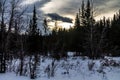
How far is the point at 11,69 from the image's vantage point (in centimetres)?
1759

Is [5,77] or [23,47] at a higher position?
[23,47]

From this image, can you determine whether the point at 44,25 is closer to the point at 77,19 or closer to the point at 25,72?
the point at 77,19

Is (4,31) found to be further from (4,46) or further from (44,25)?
(44,25)

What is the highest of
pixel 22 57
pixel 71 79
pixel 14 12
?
pixel 14 12

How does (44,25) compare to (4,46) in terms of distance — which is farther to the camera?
(44,25)

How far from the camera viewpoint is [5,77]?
567 inches

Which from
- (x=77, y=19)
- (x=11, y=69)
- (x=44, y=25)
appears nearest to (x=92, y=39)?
(x=11, y=69)

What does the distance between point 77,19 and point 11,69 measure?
2623 inches

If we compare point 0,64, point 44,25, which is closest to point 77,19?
point 44,25

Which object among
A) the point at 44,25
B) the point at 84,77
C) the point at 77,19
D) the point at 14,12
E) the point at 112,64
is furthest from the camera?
the point at 77,19

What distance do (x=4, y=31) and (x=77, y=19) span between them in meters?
66.8

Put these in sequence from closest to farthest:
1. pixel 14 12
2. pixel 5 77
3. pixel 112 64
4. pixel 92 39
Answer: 1. pixel 5 77
2. pixel 14 12
3. pixel 112 64
4. pixel 92 39

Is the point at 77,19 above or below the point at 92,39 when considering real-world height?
above

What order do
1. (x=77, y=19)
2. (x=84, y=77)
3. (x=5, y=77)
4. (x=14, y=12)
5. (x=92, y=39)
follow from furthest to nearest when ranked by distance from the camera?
(x=77, y=19) < (x=92, y=39) < (x=14, y=12) < (x=84, y=77) < (x=5, y=77)
